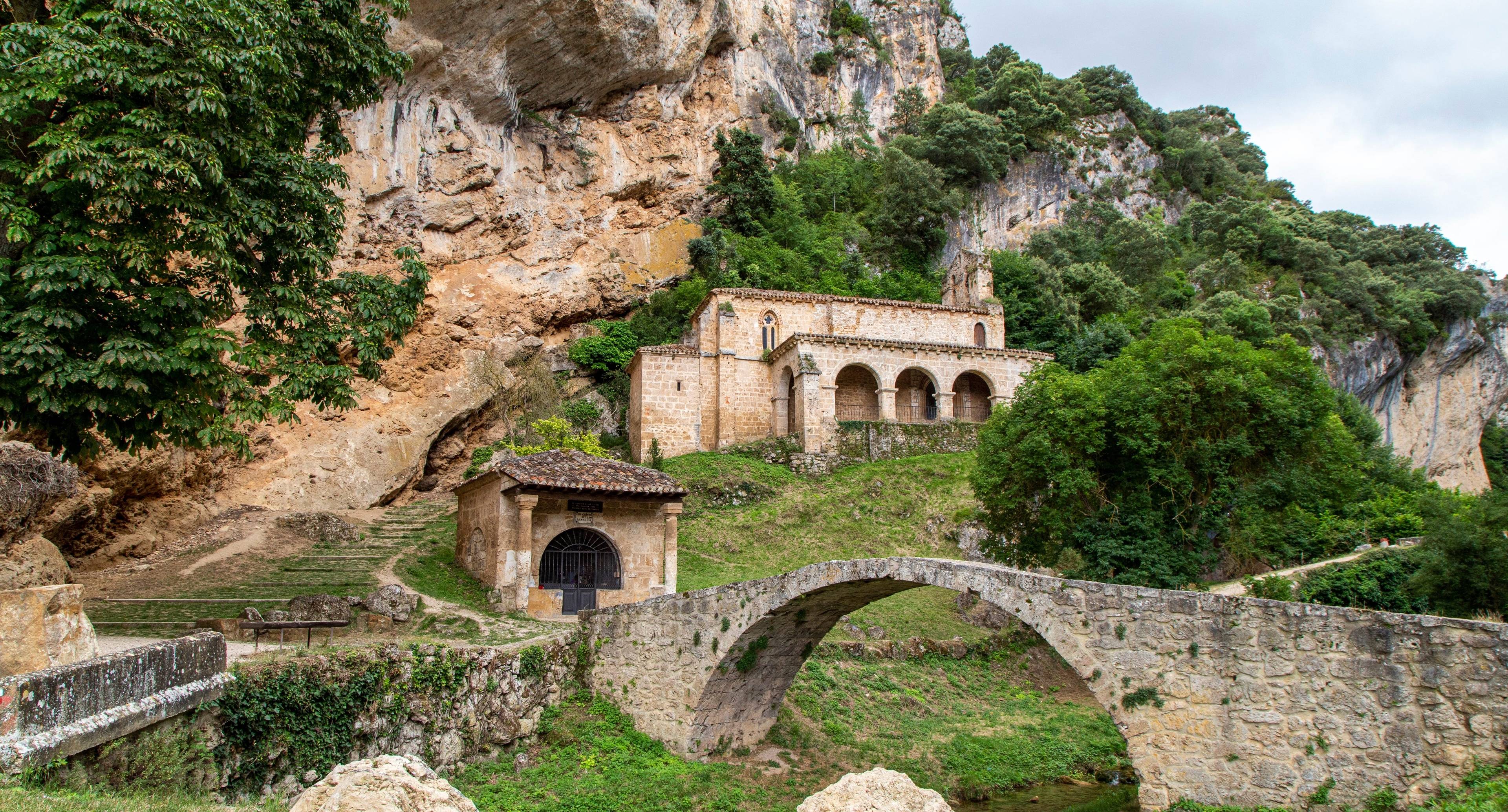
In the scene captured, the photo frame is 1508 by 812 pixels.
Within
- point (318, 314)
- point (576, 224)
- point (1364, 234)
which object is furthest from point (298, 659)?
point (1364, 234)

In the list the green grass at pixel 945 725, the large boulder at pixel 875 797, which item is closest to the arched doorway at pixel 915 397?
the green grass at pixel 945 725

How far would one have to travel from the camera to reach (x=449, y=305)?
35906mm

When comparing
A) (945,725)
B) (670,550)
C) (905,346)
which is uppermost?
(905,346)

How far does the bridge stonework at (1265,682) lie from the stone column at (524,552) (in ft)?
26.9

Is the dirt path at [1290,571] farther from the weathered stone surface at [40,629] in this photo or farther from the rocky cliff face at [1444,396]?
the rocky cliff face at [1444,396]

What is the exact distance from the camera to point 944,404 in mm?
38188

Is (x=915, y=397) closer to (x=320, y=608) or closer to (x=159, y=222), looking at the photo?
(x=320, y=608)

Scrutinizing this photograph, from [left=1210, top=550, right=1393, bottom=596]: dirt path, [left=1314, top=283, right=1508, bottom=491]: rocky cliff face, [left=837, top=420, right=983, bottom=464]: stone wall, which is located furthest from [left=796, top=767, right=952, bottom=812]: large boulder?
[left=1314, top=283, right=1508, bottom=491]: rocky cliff face

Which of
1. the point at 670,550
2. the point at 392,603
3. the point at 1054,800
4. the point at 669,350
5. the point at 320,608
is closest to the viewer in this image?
the point at 1054,800

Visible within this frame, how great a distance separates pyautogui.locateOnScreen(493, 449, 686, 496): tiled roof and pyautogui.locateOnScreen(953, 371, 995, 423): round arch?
2313 centimetres

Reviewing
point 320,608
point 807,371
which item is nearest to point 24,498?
point 320,608

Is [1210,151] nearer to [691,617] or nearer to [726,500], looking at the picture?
[726,500]

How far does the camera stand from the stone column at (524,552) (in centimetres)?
1862

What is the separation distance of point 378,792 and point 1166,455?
735 inches
